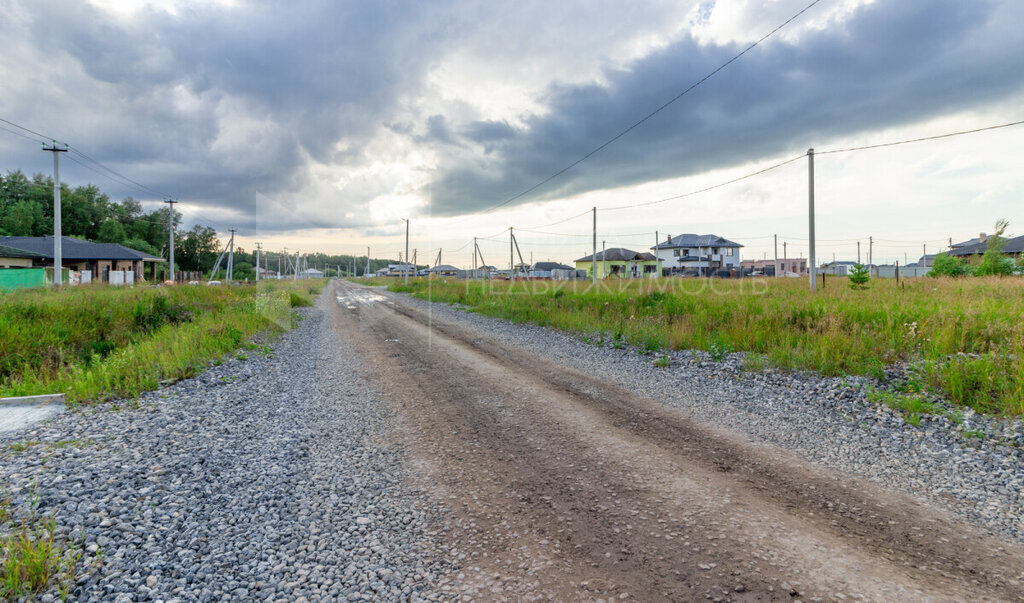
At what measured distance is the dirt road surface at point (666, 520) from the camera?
7.76 ft

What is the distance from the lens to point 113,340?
33.2 feet

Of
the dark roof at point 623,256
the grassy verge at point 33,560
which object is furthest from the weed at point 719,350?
the dark roof at point 623,256

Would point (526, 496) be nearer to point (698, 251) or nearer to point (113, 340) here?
point (113, 340)

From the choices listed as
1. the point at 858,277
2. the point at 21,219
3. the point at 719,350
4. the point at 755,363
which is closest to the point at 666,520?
the point at 755,363

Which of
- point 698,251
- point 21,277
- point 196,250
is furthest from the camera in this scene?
point 196,250

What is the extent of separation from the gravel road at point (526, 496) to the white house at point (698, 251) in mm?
64926

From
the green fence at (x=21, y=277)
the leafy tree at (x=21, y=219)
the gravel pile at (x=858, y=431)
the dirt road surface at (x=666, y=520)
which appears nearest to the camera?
the dirt road surface at (x=666, y=520)

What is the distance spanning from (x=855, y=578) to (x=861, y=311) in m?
7.95

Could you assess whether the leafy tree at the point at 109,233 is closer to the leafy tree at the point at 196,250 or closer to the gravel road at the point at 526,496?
the leafy tree at the point at 196,250

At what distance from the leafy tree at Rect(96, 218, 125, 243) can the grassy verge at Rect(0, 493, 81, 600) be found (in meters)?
75.8

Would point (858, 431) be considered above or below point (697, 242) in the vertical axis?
below

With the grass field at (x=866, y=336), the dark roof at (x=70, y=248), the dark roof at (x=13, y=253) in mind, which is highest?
the dark roof at (x=70, y=248)

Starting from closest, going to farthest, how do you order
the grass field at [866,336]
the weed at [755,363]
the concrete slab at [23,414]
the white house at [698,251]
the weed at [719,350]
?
the concrete slab at [23,414], the grass field at [866,336], the weed at [755,363], the weed at [719,350], the white house at [698,251]

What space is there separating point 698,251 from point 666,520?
2745 inches
